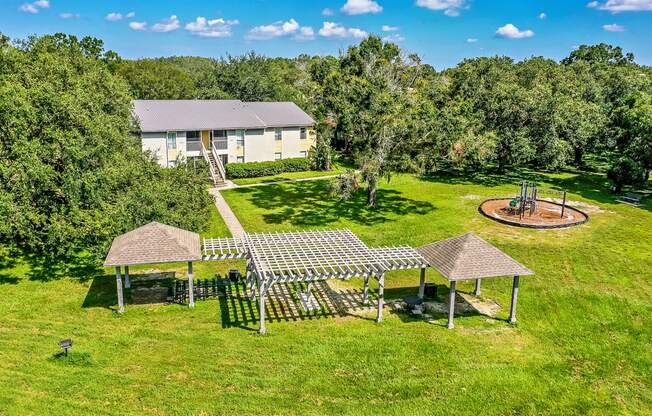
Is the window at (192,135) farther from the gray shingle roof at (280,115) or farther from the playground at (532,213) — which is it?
the playground at (532,213)

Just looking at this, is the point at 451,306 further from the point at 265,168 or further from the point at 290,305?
the point at 265,168

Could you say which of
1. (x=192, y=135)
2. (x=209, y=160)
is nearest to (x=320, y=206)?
(x=209, y=160)

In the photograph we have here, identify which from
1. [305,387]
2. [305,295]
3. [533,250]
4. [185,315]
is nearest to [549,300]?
[533,250]

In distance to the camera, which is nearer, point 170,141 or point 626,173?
point 626,173

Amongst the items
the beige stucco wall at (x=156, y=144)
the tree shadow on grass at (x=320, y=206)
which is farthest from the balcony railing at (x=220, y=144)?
the tree shadow on grass at (x=320, y=206)

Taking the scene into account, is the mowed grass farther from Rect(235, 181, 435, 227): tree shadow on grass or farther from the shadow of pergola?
Rect(235, 181, 435, 227): tree shadow on grass

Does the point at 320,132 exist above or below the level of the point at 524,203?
above

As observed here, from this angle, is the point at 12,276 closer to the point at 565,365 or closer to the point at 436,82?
the point at 565,365
